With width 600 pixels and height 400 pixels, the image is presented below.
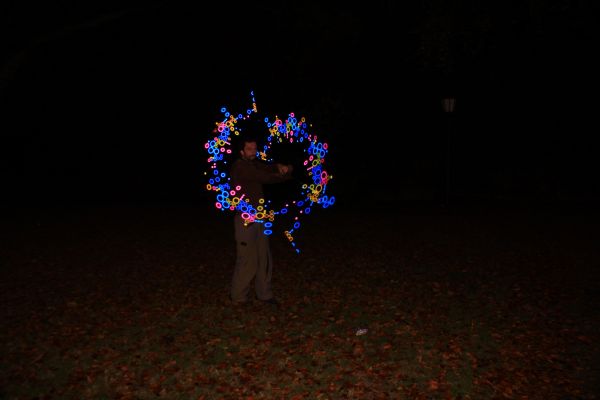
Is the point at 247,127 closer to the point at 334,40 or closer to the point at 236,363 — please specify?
the point at 236,363

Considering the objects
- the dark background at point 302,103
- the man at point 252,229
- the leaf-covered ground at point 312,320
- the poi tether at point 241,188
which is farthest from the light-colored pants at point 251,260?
the dark background at point 302,103

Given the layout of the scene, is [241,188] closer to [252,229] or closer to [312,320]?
[252,229]

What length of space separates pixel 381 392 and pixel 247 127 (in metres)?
3.63

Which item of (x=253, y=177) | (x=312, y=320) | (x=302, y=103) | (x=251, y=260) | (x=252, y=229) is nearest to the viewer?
(x=253, y=177)

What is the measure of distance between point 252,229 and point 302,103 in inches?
564

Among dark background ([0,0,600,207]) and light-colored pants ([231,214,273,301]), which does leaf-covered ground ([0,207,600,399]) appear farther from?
dark background ([0,0,600,207])

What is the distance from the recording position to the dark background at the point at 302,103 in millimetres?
19141

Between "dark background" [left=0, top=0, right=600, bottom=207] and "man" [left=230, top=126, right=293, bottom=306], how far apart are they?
34.3 feet

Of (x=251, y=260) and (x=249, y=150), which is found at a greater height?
(x=249, y=150)

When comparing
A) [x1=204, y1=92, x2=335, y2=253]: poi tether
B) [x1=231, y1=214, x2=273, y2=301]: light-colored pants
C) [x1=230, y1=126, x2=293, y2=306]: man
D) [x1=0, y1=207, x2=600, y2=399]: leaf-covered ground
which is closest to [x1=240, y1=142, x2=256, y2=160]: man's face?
[x1=230, y1=126, x2=293, y2=306]: man

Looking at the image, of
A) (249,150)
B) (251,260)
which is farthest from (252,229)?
(249,150)

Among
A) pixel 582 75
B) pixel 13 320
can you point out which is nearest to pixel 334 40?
pixel 582 75

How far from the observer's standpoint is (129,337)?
717 centimetres

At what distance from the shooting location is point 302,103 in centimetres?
2170
